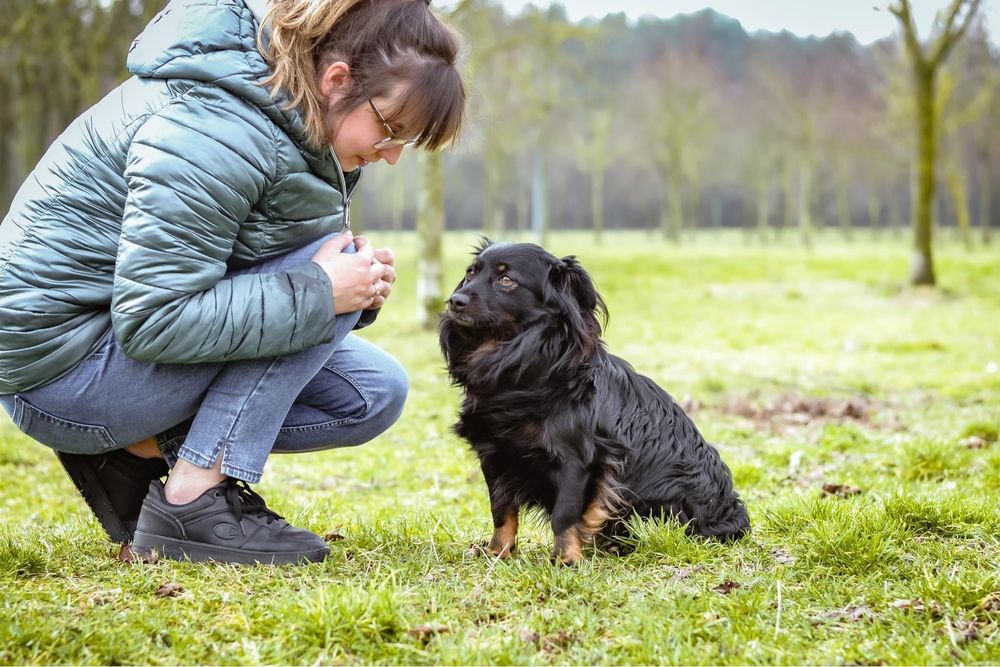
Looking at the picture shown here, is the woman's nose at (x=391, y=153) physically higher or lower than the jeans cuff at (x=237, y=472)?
higher

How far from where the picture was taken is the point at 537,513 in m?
3.87

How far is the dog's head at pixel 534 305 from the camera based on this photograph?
361 centimetres

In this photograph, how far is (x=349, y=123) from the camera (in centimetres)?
303

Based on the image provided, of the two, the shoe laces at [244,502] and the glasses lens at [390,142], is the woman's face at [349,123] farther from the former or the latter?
the shoe laces at [244,502]

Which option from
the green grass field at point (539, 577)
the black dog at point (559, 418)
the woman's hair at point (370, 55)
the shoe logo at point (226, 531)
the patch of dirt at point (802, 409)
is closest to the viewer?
the green grass field at point (539, 577)

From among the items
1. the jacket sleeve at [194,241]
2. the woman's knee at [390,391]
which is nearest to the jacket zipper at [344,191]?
the jacket sleeve at [194,241]

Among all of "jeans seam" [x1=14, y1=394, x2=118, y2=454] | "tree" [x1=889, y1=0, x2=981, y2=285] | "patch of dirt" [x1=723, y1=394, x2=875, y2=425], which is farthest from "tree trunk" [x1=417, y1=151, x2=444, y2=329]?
"jeans seam" [x1=14, y1=394, x2=118, y2=454]

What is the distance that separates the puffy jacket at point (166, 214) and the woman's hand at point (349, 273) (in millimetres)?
97

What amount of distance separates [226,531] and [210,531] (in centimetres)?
5

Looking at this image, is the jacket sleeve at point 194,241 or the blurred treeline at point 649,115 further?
the blurred treeline at point 649,115

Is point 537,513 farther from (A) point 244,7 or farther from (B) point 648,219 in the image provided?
(B) point 648,219

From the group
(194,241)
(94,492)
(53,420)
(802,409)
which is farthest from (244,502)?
(802,409)

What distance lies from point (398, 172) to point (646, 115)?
13027 millimetres

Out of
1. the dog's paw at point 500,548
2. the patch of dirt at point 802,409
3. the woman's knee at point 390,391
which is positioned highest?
the woman's knee at point 390,391
